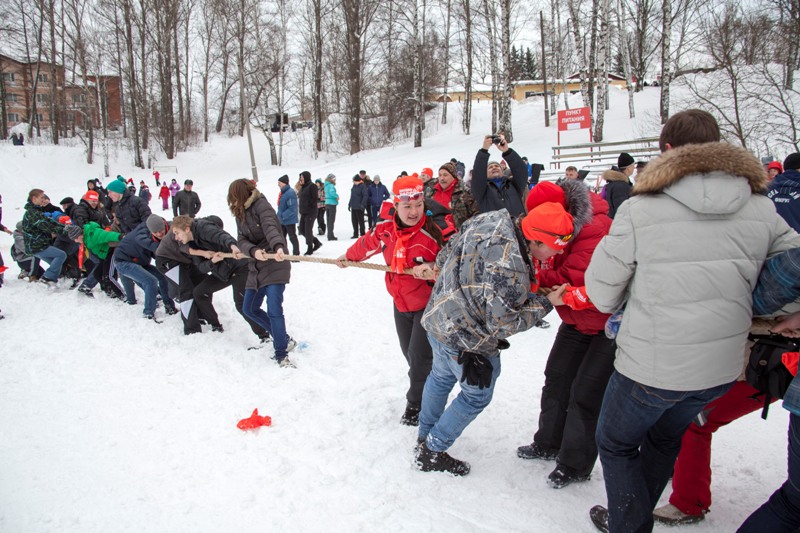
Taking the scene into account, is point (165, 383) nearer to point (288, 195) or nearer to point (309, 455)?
point (309, 455)

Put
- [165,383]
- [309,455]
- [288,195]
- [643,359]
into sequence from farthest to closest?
[288,195] → [165,383] → [309,455] → [643,359]

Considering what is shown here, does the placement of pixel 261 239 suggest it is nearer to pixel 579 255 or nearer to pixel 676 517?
pixel 579 255

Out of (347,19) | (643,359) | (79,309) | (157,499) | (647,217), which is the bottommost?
(157,499)

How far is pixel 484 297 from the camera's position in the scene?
248 centimetres

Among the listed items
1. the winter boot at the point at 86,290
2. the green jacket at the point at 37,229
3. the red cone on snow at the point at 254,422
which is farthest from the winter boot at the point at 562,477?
the green jacket at the point at 37,229

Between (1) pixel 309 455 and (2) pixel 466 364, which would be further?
(1) pixel 309 455

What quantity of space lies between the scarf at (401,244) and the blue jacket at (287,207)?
6.80 m

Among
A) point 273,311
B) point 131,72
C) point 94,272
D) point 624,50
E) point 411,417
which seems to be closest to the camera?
point 411,417

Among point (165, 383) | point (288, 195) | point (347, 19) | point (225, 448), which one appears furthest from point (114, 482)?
point (347, 19)

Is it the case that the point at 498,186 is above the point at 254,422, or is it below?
above

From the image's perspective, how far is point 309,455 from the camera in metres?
3.42

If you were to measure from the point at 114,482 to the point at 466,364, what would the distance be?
2526 millimetres

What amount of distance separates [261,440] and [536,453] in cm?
203

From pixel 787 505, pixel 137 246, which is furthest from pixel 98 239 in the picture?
pixel 787 505
